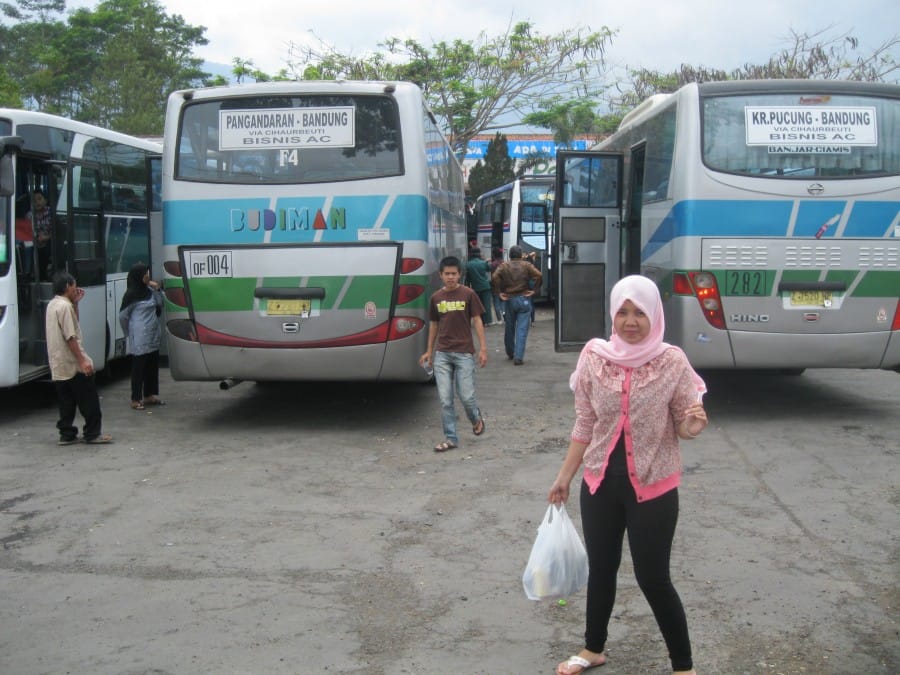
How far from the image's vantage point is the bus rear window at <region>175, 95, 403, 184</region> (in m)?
9.23

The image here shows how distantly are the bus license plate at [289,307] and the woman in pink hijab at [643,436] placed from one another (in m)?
5.53

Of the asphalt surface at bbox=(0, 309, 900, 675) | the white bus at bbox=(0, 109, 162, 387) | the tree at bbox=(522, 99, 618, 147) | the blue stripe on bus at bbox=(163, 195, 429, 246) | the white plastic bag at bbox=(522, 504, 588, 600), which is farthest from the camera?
the tree at bbox=(522, 99, 618, 147)

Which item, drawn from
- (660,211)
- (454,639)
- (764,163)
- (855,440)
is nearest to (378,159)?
(660,211)

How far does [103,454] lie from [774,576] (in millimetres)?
5717

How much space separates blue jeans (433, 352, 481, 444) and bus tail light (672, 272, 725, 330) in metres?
2.24

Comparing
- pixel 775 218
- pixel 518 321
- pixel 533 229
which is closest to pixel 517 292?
pixel 518 321

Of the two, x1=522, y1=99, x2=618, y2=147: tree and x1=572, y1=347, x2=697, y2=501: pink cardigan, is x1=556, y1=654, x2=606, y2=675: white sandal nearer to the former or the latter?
x1=572, y1=347, x2=697, y2=501: pink cardigan

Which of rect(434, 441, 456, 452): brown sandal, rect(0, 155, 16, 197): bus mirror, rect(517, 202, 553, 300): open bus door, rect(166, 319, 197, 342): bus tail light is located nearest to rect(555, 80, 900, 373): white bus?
rect(434, 441, 456, 452): brown sandal

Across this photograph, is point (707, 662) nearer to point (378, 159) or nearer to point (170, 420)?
point (378, 159)

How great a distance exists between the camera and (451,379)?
29.1ft

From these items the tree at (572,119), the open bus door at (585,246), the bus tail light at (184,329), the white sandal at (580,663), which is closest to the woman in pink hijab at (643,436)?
the white sandal at (580,663)

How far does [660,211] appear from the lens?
1016 cm

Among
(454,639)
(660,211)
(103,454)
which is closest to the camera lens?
(454,639)

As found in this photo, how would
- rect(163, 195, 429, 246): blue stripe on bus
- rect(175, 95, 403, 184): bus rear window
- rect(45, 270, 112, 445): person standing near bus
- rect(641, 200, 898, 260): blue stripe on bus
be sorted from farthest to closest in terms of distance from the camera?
rect(641, 200, 898, 260): blue stripe on bus < rect(175, 95, 403, 184): bus rear window < rect(163, 195, 429, 246): blue stripe on bus < rect(45, 270, 112, 445): person standing near bus
